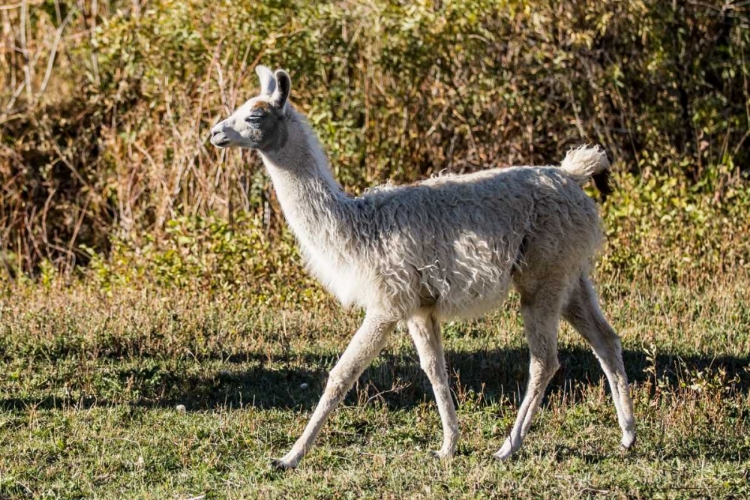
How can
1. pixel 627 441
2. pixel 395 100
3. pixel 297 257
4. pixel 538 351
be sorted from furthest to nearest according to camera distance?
→ pixel 395 100 < pixel 297 257 < pixel 627 441 < pixel 538 351

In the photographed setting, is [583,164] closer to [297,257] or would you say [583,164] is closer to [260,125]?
[260,125]

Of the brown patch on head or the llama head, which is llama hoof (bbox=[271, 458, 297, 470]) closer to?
the llama head

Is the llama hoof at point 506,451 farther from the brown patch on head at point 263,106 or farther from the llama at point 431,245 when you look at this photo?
the brown patch on head at point 263,106

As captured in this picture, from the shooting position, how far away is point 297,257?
9594 millimetres

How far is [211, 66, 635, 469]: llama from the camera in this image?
5660mm

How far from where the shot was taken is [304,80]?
11.6 m

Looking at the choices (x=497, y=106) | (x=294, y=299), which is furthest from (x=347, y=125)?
(x=294, y=299)

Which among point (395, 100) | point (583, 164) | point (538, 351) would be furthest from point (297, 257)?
point (538, 351)

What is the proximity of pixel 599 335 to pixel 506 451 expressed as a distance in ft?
3.05

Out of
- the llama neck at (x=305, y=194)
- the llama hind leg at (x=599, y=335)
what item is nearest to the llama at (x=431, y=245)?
the llama neck at (x=305, y=194)

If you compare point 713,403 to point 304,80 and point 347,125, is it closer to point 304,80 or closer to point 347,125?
point 347,125

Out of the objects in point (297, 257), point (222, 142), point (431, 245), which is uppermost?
point (222, 142)

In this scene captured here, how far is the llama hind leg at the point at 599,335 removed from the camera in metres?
6.03

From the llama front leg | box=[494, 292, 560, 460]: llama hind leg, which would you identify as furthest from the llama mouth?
box=[494, 292, 560, 460]: llama hind leg
